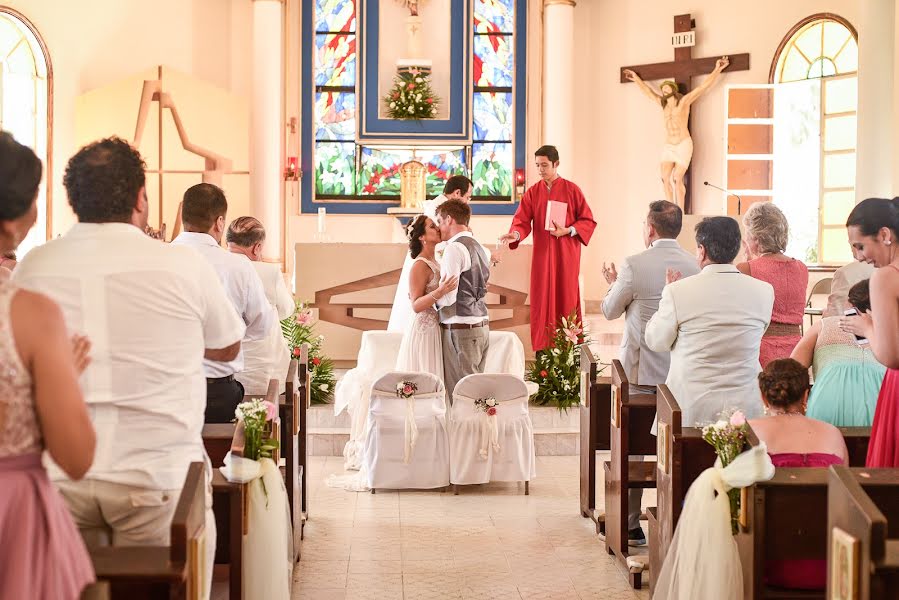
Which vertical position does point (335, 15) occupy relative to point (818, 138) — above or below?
above

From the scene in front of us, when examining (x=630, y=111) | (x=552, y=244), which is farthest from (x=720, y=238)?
(x=630, y=111)

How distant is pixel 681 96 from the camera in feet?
41.9

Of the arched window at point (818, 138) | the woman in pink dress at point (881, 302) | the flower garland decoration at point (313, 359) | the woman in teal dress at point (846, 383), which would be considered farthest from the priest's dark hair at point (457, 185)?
the arched window at point (818, 138)

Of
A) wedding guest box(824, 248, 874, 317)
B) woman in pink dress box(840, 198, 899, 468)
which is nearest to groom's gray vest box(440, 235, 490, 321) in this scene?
wedding guest box(824, 248, 874, 317)

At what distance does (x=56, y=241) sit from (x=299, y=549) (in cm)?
294

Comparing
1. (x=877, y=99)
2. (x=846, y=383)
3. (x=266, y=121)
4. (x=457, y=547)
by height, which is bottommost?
(x=457, y=547)

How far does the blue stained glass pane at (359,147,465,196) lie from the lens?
1370 centimetres

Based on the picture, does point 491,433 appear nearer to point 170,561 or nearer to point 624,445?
point 624,445

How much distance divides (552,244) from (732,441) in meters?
5.87

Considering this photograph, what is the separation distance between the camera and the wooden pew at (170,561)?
231 centimetres

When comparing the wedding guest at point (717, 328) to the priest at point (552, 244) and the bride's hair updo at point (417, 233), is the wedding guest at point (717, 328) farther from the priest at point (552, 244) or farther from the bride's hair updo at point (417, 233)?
the priest at point (552, 244)

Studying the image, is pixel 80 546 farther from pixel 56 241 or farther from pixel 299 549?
pixel 299 549

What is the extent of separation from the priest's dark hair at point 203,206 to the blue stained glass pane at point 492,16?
33.0 feet

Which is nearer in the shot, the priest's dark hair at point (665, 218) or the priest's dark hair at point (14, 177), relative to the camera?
the priest's dark hair at point (14, 177)
